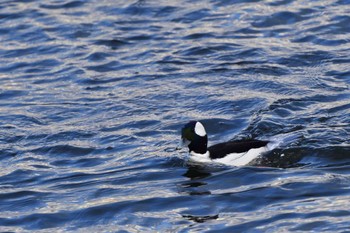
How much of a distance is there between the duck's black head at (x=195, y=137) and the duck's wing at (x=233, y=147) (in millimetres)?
151

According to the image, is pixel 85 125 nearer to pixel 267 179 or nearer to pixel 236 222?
pixel 267 179

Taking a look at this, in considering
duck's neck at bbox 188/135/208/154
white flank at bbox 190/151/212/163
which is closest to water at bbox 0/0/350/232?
white flank at bbox 190/151/212/163

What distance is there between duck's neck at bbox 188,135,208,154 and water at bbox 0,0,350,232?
25cm

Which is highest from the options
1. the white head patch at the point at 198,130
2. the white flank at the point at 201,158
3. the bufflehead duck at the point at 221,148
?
the white head patch at the point at 198,130

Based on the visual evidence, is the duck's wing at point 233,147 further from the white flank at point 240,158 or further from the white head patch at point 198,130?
the white head patch at point 198,130

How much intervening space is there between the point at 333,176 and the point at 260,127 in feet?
8.91

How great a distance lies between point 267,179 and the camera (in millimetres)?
12477

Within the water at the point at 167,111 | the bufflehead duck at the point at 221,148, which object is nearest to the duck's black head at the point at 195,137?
the bufflehead duck at the point at 221,148

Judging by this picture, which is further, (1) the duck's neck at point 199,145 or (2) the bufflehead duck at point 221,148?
(1) the duck's neck at point 199,145

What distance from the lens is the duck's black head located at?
13.6m

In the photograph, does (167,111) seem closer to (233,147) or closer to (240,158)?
(233,147)

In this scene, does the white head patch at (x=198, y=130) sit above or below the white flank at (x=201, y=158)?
above

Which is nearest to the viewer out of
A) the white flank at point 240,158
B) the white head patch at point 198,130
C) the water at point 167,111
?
the water at point 167,111

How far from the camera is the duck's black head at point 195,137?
13617 millimetres
